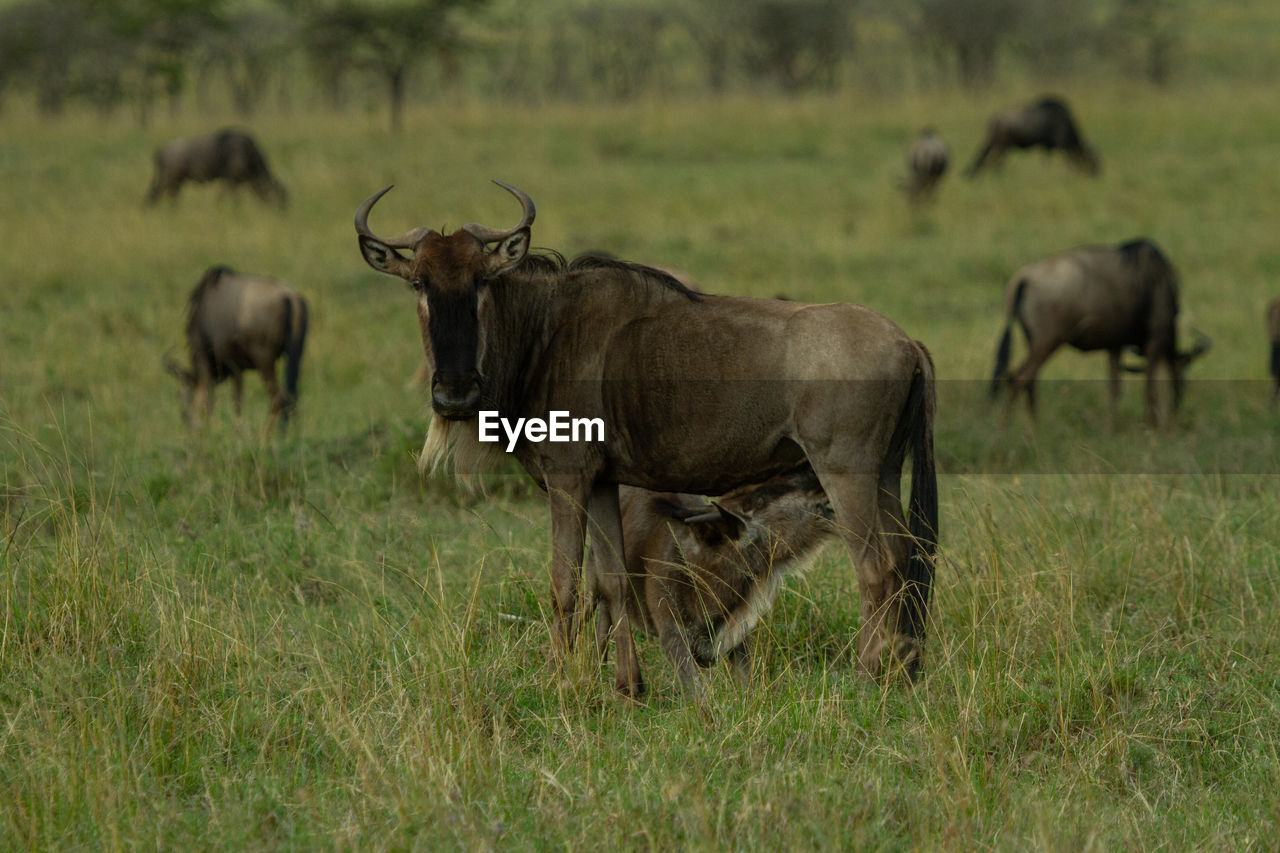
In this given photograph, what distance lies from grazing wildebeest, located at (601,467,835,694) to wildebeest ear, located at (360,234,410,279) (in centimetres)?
134

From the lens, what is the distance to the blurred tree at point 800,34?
39500 millimetres

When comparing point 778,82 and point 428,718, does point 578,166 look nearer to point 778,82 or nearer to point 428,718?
point 428,718

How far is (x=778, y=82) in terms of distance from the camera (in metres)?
39.8

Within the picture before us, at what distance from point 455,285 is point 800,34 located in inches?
1480

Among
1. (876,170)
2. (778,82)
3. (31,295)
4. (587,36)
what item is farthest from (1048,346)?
(587,36)

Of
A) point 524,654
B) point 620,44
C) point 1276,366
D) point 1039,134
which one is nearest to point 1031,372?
point 1276,366

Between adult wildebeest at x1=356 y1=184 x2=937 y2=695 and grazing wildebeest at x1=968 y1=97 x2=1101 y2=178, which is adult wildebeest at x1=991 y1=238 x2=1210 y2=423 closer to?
adult wildebeest at x1=356 y1=184 x2=937 y2=695

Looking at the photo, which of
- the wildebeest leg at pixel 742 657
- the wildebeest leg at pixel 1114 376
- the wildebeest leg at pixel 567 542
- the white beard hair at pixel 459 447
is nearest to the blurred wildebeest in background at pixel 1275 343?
the wildebeest leg at pixel 1114 376

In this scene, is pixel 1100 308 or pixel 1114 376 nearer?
pixel 1100 308

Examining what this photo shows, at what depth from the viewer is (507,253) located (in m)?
4.42

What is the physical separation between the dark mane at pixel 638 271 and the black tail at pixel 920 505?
84cm

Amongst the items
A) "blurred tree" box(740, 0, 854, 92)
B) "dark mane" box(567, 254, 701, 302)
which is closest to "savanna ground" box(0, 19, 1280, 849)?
"dark mane" box(567, 254, 701, 302)

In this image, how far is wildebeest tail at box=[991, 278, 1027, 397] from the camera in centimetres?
987

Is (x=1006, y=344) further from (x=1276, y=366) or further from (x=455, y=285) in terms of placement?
(x=455, y=285)
